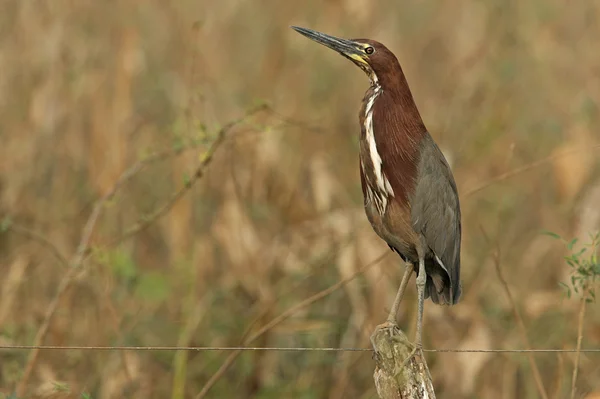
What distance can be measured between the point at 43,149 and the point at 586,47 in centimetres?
366

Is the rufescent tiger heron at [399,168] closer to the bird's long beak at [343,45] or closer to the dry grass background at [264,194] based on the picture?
the bird's long beak at [343,45]

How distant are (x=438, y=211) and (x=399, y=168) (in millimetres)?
229

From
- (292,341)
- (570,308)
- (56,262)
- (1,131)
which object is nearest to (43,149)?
(1,131)

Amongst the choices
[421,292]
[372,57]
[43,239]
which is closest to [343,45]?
[372,57]

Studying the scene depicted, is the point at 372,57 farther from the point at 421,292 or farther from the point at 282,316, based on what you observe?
the point at 282,316

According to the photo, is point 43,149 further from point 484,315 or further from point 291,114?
point 484,315

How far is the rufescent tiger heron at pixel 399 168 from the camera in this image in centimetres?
325

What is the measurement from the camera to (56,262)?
5426mm

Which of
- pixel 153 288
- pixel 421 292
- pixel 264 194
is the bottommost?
pixel 153 288

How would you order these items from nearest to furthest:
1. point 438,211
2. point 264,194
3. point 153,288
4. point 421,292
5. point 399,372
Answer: point 399,372, point 421,292, point 438,211, point 153,288, point 264,194

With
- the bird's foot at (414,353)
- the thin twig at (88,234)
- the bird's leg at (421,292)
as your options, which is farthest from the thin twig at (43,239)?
the bird's foot at (414,353)

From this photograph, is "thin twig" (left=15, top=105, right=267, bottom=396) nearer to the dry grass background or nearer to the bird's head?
the dry grass background

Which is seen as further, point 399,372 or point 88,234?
point 88,234

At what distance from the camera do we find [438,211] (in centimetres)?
337
